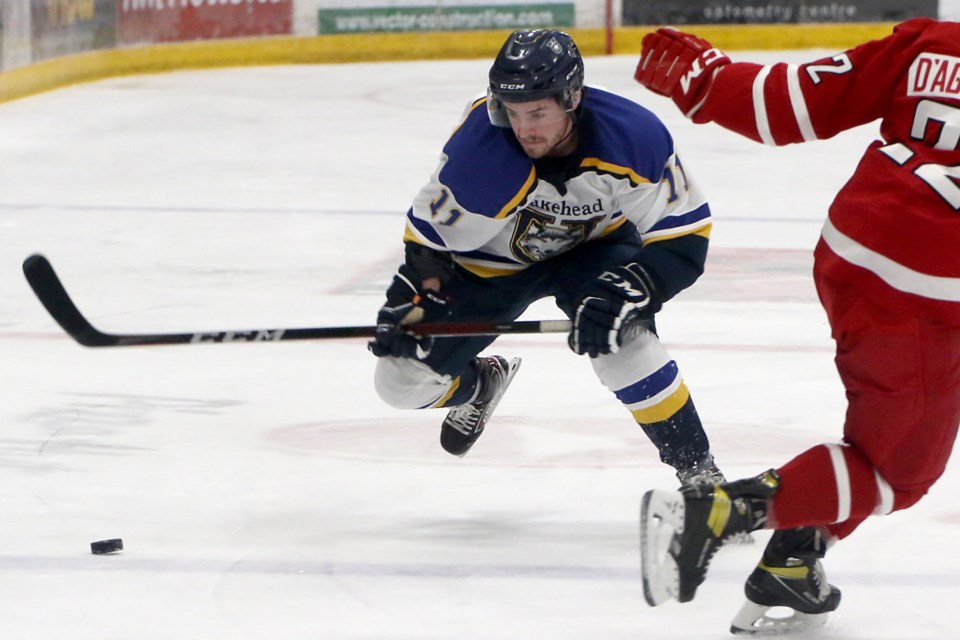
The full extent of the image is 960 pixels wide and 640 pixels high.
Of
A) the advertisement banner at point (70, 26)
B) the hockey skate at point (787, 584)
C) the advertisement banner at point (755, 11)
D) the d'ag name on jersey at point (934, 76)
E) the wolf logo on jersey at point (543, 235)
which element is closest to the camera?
the d'ag name on jersey at point (934, 76)

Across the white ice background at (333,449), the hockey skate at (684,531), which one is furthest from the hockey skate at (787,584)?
the hockey skate at (684,531)

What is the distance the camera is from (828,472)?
2076 mm

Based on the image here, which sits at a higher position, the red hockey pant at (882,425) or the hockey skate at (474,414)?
the red hockey pant at (882,425)

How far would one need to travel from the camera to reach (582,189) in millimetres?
2590

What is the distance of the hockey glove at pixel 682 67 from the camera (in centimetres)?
226

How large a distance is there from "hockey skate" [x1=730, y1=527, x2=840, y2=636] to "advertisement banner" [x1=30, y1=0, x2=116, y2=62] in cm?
654

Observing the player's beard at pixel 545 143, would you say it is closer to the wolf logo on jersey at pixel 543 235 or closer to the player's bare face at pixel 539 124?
the player's bare face at pixel 539 124

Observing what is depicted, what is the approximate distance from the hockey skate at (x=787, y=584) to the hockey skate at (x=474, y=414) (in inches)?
34.1

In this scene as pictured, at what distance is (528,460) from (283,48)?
7.21 meters

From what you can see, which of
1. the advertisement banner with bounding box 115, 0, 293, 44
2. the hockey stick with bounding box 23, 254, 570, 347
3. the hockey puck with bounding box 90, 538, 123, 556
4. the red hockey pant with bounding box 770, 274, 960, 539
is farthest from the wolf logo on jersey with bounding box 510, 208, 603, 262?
the advertisement banner with bounding box 115, 0, 293, 44

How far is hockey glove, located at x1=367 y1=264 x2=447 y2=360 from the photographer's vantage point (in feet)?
8.80

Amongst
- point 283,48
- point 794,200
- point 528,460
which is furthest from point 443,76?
point 528,460

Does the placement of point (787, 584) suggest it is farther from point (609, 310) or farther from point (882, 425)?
point (609, 310)

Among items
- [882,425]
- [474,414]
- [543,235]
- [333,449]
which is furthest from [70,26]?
[882,425]
